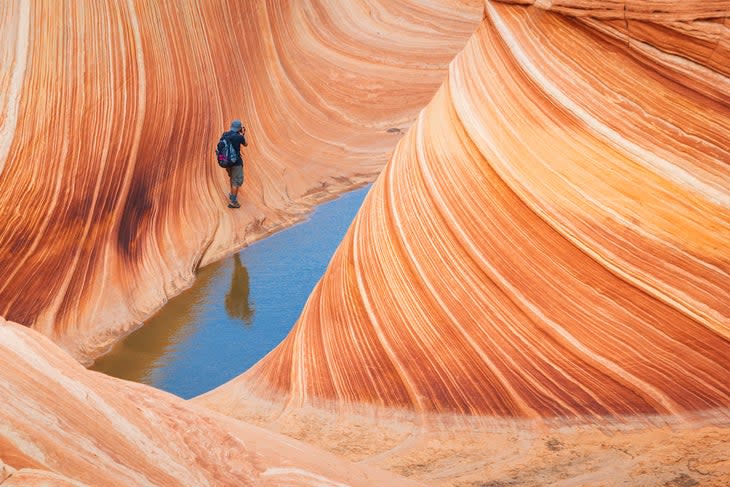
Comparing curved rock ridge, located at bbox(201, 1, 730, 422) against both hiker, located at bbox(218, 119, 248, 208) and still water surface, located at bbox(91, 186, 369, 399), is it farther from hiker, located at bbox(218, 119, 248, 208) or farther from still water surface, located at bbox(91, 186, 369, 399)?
hiker, located at bbox(218, 119, 248, 208)

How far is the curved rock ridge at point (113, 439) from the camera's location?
7.37 feet

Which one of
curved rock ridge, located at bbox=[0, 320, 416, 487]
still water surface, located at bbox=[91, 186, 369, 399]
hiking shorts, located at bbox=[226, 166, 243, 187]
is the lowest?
curved rock ridge, located at bbox=[0, 320, 416, 487]

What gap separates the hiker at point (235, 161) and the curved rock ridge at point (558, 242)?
11.1 ft

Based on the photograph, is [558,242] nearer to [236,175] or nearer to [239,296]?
[239,296]

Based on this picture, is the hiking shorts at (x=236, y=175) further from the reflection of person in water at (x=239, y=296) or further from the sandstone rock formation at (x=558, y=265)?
the sandstone rock formation at (x=558, y=265)

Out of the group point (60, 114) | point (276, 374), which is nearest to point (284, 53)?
point (60, 114)

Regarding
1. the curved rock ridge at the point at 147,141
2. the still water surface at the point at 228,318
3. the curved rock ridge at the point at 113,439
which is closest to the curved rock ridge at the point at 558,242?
the curved rock ridge at the point at 113,439

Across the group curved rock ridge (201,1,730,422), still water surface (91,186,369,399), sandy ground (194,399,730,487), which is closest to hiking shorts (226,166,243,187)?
still water surface (91,186,369,399)

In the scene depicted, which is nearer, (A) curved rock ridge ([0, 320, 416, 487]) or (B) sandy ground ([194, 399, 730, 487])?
(A) curved rock ridge ([0, 320, 416, 487])

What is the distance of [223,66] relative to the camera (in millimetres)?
8594

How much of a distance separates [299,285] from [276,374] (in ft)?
7.02

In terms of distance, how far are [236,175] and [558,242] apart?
4575 mm

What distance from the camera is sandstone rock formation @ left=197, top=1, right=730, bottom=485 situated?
3279 millimetres

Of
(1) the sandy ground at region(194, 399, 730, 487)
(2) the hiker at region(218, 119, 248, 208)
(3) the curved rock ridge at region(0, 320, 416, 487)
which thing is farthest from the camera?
(2) the hiker at region(218, 119, 248, 208)
